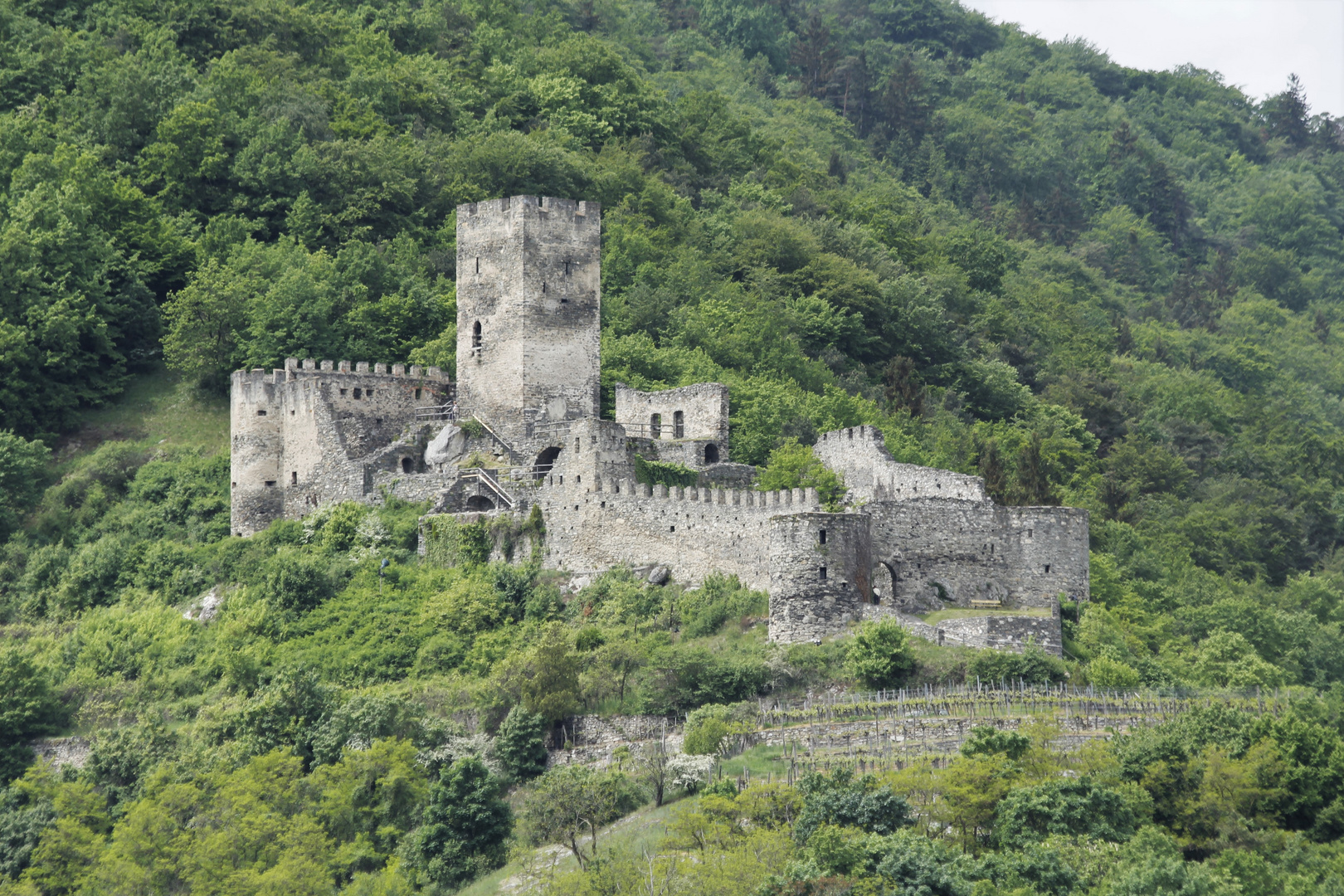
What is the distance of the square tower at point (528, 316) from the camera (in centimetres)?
5712

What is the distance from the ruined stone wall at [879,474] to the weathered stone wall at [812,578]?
4.51 m

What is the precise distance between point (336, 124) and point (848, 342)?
21709 mm

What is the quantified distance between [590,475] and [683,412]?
6.34 metres

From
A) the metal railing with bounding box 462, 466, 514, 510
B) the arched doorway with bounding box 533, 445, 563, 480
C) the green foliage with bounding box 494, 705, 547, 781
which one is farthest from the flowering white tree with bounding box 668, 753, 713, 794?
the arched doorway with bounding box 533, 445, 563, 480

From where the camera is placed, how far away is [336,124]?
3056 inches

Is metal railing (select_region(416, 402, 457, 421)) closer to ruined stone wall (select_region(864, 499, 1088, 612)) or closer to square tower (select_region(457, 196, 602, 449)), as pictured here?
square tower (select_region(457, 196, 602, 449))

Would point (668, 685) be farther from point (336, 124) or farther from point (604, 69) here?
point (604, 69)

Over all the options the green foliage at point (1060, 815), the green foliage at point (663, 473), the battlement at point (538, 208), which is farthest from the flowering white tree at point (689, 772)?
the battlement at point (538, 208)

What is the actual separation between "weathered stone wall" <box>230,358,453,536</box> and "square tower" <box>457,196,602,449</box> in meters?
2.34

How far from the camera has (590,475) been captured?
51688mm

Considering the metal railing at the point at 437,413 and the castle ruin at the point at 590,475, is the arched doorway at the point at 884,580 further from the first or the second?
the metal railing at the point at 437,413

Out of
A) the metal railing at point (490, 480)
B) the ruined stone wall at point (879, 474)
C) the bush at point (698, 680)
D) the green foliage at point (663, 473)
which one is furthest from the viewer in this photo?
the metal railing at point (490, 480)

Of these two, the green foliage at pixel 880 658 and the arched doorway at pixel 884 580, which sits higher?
the arched doorway at pixel 884 580

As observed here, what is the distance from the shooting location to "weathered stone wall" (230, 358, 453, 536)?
184ft
